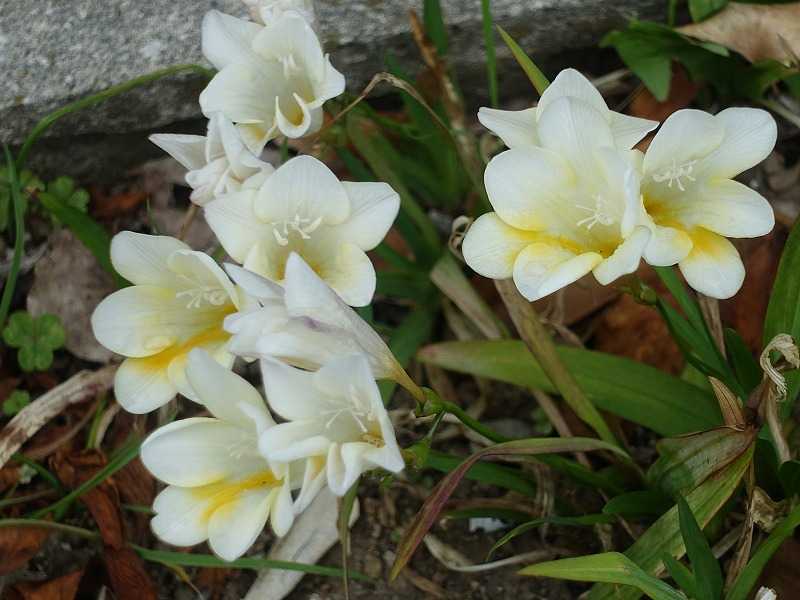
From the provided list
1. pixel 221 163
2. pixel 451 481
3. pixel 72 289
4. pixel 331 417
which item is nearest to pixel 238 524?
pixel 331 417

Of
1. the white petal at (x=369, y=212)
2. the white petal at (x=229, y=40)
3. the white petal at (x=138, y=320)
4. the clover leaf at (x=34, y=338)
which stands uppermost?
the white petal at (x=229, y=40)

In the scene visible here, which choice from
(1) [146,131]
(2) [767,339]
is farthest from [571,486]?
(1) [146,131]

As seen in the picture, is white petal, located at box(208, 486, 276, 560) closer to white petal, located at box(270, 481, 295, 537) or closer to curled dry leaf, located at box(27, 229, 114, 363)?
white petal, located at box(270, 481, 295, 537)

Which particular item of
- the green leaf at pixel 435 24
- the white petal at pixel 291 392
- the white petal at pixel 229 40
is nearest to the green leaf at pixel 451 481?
the white petal at pixel 291 392

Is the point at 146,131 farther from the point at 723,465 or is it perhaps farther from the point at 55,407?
the point at 723,465

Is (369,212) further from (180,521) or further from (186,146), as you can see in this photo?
(180,521)

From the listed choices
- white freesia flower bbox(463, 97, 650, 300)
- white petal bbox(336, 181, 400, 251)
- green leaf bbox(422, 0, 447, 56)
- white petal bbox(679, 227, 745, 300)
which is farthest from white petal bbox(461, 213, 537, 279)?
green leaf bbox(422, 0, 447, 56)

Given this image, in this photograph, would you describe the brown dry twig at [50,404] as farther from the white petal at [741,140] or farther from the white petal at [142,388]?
the white petal at [741,140]
